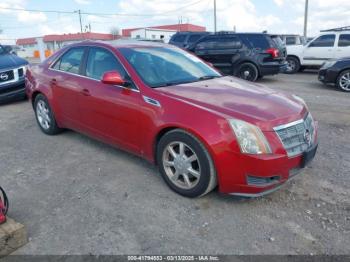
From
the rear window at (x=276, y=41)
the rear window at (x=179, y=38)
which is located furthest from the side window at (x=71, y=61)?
the rear window at (x=179, y=38)

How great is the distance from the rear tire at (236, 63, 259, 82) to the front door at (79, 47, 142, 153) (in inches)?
290

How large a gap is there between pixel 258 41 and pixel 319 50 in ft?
11.9

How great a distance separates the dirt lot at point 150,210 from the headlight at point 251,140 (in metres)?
0.69

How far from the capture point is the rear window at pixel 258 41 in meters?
10.6

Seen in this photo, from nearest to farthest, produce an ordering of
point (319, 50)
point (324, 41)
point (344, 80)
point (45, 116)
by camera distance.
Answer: point (45, 116), point (344, 80), point (324, 41), point (319, 50)

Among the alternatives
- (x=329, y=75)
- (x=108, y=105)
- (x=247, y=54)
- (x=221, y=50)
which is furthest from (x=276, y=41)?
(x=108, y=105)

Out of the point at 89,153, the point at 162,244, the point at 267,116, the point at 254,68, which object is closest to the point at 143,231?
the point at 162,244

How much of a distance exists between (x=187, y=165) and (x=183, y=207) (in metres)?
0.43

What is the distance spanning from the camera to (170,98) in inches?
127

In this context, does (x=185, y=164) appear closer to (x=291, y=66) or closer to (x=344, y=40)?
(x=344, y=40)

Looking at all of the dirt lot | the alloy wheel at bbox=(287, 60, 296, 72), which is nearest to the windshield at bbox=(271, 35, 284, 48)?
the alloy wheel at bbox=(287, 60, 296, 72)

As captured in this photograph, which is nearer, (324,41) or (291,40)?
(324,41)

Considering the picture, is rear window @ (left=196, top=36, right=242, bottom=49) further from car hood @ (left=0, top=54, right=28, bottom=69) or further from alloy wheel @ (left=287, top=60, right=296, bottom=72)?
car hood @ (left=0, top=54, right=28, bottom=69)

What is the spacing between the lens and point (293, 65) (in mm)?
13617
